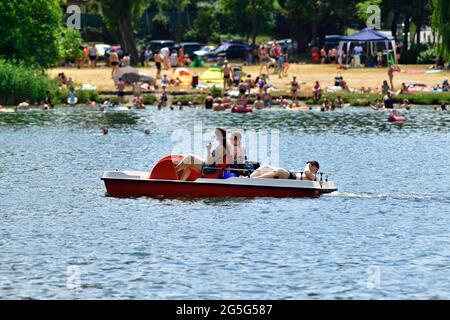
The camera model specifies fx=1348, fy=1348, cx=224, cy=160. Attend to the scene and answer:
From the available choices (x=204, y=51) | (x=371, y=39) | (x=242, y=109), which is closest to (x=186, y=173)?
(x=242, y=109)

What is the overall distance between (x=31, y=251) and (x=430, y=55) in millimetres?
75429

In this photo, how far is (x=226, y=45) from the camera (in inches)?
4614

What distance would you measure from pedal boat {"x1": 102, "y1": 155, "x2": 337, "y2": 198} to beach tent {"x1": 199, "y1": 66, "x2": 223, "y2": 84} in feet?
177

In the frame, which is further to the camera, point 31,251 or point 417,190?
point 417,190

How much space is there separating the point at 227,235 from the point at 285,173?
5.51 m

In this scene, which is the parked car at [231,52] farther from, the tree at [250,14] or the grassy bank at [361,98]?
the grassy bank at [361,98]

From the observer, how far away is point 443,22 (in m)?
87.1

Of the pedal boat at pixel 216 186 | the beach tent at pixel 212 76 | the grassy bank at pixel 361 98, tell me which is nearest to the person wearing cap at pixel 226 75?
the grassy bank at pixel 361 98

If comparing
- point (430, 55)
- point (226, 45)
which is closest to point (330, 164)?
point (430, 55)

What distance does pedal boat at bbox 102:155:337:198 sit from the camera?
41344 millimetres

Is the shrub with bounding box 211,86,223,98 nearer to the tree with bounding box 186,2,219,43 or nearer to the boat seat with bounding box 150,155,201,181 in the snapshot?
the tree with bounding box 186,2,219,43

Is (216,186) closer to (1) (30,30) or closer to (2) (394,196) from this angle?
(2) (394,196)

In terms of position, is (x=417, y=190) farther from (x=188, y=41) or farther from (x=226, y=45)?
(x=188, y=41)

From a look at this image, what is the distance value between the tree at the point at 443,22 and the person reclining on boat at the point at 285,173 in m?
46.9
